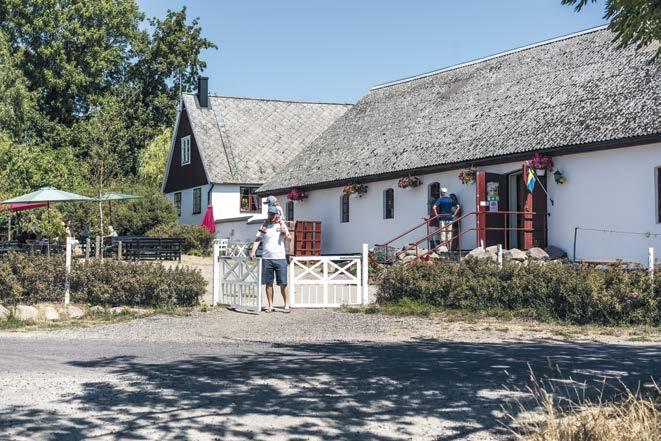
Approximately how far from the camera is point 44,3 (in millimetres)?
54719

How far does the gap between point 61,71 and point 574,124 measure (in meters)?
40.9

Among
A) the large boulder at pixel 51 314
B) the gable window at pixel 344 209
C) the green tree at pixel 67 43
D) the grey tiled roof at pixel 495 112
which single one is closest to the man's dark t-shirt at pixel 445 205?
the grey tiled roof at pixel 495 112

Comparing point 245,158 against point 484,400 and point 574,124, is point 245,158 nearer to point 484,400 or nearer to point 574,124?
point 574,124

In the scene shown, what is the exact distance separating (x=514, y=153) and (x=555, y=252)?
2.89 meters

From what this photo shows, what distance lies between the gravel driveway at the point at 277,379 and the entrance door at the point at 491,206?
10201mm

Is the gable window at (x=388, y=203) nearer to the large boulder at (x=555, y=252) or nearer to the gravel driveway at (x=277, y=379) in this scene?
the large boulder at (x=555, y=252)

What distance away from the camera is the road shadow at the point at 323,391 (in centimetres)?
708

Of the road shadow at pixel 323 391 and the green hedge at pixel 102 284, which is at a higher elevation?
the green hedge at pixel 102 284

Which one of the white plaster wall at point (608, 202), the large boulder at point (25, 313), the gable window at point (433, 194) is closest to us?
the large boulder at point (25, 313)

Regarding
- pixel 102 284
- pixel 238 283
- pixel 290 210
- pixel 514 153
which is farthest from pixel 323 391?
pixel 290 210

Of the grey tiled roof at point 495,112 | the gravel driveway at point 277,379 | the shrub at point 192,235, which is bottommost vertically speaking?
the gravel driveway at point 277,379

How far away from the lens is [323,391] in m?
8.38

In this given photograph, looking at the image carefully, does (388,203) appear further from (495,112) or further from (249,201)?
(249,201)

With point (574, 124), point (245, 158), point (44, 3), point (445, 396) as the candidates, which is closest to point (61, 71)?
point (44, 3)
